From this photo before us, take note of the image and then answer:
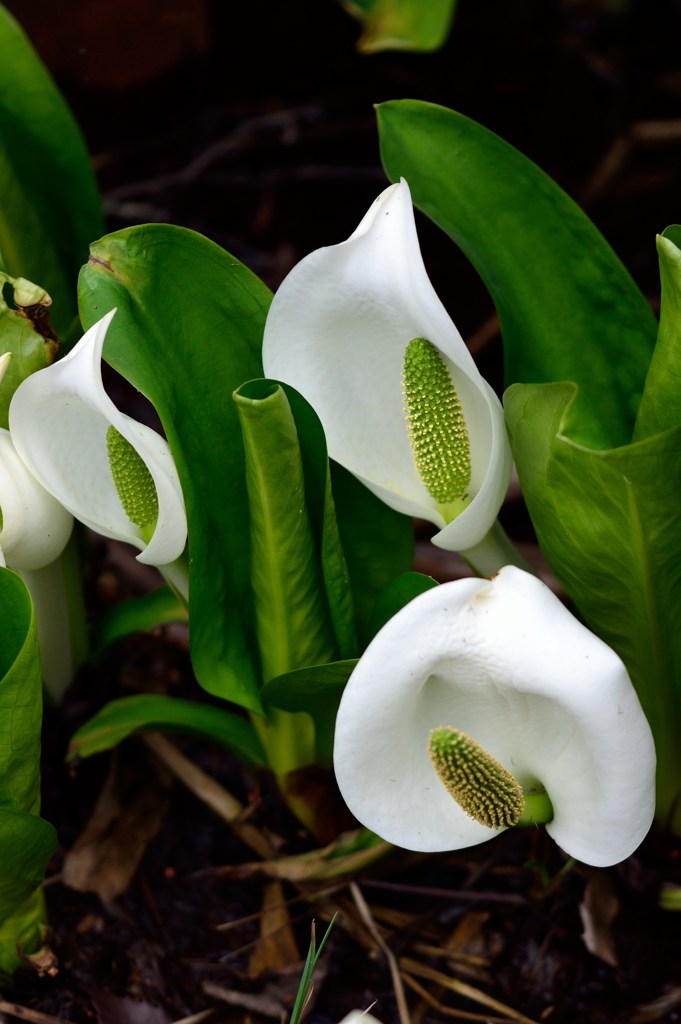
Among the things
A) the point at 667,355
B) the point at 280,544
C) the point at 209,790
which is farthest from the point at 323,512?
the point at 209,790

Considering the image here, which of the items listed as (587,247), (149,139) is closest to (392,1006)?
(587,247)

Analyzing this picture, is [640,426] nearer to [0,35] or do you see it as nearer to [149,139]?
[0,35]

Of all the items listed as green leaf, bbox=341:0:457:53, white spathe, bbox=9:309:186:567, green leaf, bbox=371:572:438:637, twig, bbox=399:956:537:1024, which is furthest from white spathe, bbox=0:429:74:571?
green leaf, bbox=341:0:457:53

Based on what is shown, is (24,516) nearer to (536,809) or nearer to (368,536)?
(368,536)

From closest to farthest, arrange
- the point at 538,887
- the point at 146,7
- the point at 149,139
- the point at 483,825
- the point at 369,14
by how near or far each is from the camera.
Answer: the point at 483,825 → the point at 538,887 → the point at 369,14 → the point at 146,7 → the point at 149,139

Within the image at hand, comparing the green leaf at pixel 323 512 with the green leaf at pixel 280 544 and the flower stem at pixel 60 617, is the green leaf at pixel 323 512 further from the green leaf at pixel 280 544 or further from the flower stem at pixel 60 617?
the flower stem at pixel 60 617

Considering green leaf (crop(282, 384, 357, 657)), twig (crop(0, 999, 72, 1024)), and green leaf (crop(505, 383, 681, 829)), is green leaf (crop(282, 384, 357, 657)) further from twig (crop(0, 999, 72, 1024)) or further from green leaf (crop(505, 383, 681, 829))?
twig (crop(0, 999, 72, 1024))

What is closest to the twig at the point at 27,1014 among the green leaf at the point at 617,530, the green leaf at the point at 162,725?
the green leaf at the point at 162,725
